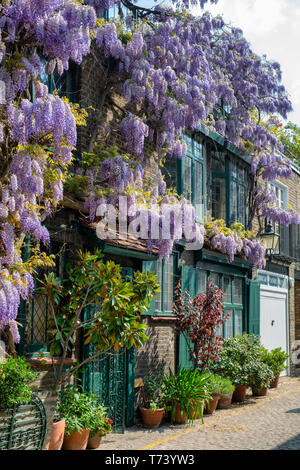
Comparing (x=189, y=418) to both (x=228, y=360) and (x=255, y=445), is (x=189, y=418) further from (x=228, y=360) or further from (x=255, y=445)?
(x=228, y=360)

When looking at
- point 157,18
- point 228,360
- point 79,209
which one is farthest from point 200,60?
point 228,360

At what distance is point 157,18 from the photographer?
10.8 m

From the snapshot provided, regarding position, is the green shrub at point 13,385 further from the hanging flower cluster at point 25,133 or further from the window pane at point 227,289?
the window pane at point 227,289

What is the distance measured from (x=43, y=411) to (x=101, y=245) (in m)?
2.90

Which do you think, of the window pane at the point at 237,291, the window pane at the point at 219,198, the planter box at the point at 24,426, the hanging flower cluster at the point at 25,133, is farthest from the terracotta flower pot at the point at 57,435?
the window pane at the point at 219,198

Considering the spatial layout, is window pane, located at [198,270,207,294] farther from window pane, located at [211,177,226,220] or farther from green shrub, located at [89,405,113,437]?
green shrub, located at [89,405,113,437]

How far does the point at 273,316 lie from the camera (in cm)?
1678

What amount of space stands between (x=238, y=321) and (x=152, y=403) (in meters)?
5.61

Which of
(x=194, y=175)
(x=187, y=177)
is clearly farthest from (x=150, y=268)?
(x=194, y=175)

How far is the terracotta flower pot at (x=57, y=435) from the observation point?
6.25m

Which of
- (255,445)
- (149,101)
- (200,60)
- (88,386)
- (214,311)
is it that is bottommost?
(255,445)

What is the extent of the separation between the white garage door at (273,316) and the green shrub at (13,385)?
10970 mm

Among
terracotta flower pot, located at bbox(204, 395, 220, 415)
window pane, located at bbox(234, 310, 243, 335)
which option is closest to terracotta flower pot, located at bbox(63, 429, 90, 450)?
terracotta flower pot, located at bbox(204, 395, 220, 415)

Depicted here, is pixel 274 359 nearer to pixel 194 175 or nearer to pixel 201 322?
pixel 201 322
